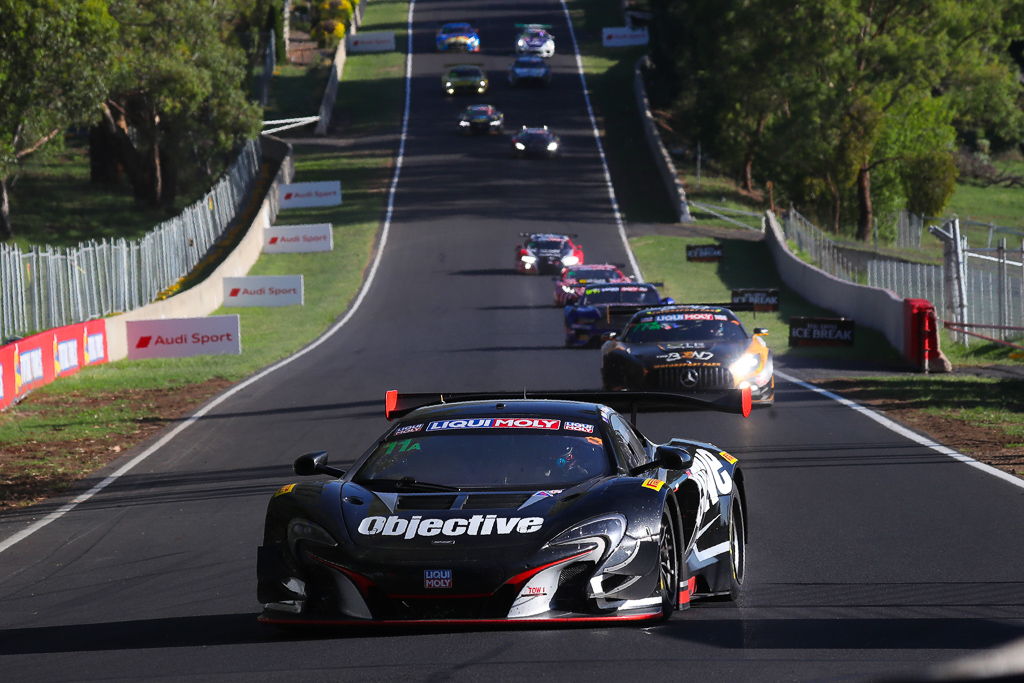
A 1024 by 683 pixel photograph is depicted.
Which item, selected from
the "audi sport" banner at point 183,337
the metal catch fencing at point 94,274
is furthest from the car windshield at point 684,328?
the "audi sport" banner at point 183,337

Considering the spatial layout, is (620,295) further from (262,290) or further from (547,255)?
(547,255)

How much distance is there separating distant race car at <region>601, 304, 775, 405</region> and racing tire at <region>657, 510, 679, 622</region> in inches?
457

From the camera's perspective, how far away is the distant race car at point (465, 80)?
293ft

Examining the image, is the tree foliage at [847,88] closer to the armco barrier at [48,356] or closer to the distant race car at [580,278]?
the distant race car at [580,278]

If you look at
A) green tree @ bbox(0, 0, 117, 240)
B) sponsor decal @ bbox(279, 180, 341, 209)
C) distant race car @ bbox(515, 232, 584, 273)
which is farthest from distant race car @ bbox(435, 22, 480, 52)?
green tree @ bbox(0, 0, 117, 240)

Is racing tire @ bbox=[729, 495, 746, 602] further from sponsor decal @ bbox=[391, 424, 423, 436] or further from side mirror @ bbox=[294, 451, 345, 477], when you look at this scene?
side mirror @ bbox=[294, 451, 345, 477]

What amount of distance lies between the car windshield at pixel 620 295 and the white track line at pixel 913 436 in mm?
6446

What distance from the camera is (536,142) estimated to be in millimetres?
75500

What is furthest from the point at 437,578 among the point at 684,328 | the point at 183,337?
the point at 183,337

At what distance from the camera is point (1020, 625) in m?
7.82

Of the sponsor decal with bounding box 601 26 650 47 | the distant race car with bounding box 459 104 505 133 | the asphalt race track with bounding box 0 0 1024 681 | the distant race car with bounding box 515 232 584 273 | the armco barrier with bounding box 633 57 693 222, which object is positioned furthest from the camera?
the sponsor decal with bounding box 601 26 650 47

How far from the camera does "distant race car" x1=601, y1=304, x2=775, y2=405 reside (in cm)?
2008

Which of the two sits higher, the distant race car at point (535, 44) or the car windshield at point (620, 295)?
the distant race car at point (535, 44)

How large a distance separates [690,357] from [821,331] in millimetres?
12082
